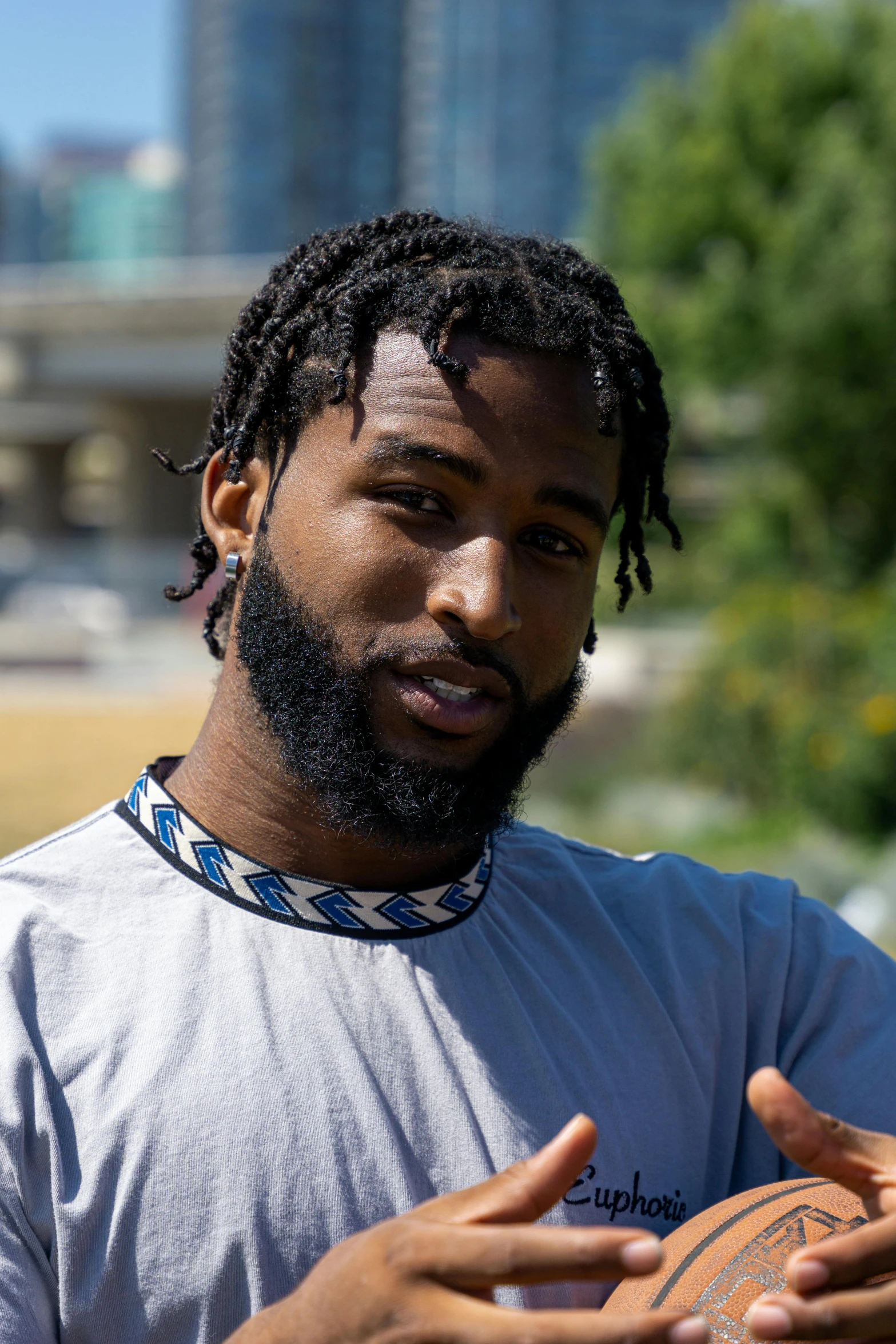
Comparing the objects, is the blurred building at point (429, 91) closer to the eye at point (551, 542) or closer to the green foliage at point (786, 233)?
the green foliage at point (786, 233)

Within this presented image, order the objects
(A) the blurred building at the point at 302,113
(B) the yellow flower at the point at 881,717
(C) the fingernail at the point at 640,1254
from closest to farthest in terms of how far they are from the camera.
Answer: (C) the fingernail at the point at 640,1254, (B) the yellow flower at the point at 881,717, (A) the blurred building at the point at 302,113

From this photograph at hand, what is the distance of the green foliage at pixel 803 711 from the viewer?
892 cm

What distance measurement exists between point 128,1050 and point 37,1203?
20 cm

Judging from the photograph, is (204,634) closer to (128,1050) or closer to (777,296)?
(128,1050)

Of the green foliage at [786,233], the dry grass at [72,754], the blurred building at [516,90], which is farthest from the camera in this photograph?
the blurred building at [516,90]

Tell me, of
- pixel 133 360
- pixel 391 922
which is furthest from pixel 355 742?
pixel 133 360

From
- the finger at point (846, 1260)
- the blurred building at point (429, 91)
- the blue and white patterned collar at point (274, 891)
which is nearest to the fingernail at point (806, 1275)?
the finger at point (846, 1260)

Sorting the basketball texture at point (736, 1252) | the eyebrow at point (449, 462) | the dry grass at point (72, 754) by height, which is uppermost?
the eyebrow at point (449, 462)

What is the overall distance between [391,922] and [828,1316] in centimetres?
79

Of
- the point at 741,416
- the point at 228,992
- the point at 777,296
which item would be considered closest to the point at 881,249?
the point at 777,296

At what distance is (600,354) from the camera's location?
2051mm

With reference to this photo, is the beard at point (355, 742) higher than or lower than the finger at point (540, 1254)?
higher

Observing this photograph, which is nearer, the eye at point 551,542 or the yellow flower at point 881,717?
the eye at point 551,542

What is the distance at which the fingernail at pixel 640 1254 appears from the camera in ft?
4.20
